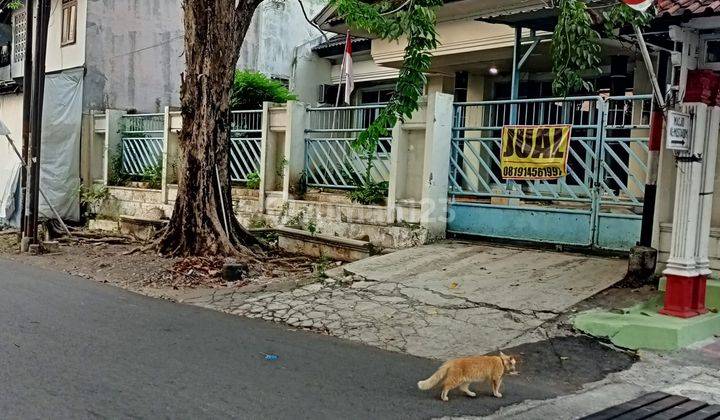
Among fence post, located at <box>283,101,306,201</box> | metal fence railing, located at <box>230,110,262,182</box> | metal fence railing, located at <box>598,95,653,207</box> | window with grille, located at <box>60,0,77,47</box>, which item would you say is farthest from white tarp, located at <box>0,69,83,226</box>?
metal fence railing, located at <box>598,95,653,207</box>

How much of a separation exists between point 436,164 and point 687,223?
438 cm

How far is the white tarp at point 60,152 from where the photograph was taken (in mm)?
16734

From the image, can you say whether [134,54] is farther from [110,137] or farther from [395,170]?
[395,170]

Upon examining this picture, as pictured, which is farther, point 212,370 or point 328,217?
point 328,217

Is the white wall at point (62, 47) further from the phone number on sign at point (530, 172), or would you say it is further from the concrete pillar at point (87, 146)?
the phone number on sign at point (530, 172)

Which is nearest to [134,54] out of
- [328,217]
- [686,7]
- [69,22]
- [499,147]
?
[69,22]

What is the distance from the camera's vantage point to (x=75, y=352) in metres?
5.89

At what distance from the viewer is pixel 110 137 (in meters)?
17.1

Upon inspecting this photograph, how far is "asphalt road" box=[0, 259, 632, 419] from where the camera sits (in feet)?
15.1

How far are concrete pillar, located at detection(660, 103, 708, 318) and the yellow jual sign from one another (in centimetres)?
254

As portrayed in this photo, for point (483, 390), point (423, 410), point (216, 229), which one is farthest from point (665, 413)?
point (216, 229)

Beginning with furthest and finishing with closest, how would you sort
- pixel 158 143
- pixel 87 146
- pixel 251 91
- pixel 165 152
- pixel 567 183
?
pixel 87 146, pixel 158 143, pixel 251 91, pixel 165 152, pixel 567 183

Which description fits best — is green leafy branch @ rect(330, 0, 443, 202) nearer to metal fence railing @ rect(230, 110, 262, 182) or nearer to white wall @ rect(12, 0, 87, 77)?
metal fence railing @ rect(230, 110, 262, 182)

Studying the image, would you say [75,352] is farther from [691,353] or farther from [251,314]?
[691,353]
